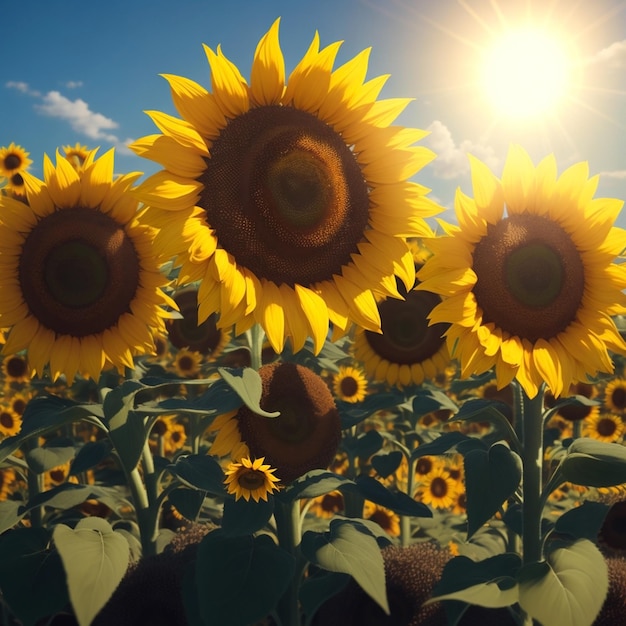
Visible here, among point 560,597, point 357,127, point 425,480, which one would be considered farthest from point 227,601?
point 425,480

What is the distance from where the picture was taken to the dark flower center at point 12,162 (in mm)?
10297

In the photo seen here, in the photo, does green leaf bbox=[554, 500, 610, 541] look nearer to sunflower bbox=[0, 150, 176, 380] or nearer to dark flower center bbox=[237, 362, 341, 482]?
dark flower center bbox=[237, 362, 341, 482]

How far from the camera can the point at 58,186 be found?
10.6 feet

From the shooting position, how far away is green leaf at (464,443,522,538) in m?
2.31

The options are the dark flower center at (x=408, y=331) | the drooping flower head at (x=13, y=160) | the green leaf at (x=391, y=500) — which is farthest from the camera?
the drooping flower head at (x=13, y=160)

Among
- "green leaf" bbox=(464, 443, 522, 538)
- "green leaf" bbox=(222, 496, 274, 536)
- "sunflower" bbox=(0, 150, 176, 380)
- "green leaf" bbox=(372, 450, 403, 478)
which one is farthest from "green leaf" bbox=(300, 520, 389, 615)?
"green leaf" bbox=(372, 450, 403, 478)

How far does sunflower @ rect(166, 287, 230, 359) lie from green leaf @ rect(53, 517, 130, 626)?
2710 mm

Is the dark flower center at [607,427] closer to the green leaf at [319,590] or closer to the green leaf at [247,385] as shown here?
the green leaf at [319,590]

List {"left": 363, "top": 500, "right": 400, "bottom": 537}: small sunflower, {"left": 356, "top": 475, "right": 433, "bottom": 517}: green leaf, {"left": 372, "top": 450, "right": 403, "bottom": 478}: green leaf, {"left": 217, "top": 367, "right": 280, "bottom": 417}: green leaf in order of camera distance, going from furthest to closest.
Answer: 1. {"left": 363, "top": 500, "right": 400, "bottom": 537}: small sunflower
2. {"left": 372, "top": 450, "right": 403, "bottom": 478}: green leaf
3. {"left": 356, "top": 475, "right": 433, "bottom": 517}: green leaf
4. {"left": 217, "top": 367, "right": 280, "bottom": 417}: green leaf

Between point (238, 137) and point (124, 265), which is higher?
point (238, 137)

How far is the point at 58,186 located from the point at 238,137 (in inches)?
49.3

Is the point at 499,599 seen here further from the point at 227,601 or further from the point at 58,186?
the point at 58,186

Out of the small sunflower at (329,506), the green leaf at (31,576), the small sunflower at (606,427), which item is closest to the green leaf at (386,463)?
the green leaf at (31,576)

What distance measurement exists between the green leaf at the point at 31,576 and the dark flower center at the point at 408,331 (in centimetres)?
283
